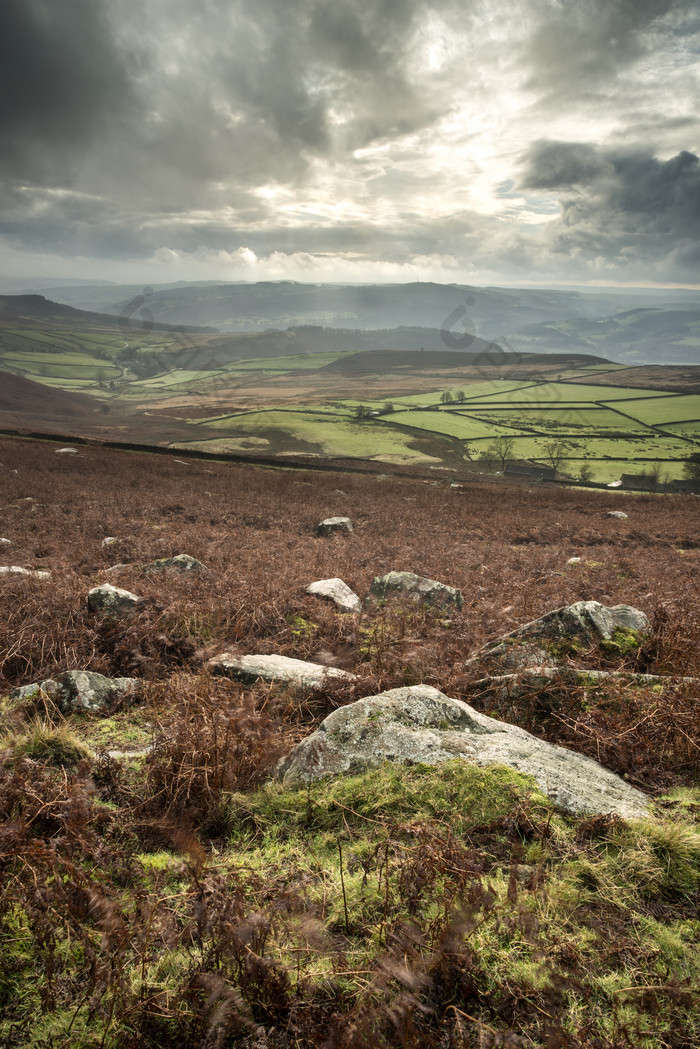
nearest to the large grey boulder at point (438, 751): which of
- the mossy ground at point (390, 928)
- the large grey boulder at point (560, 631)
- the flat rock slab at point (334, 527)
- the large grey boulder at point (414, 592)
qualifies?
the mossy ground at point (390, 928)

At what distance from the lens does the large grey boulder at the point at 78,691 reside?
216 inches

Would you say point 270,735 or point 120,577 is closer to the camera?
point 270,735

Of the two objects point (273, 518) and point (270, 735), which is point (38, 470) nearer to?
point (273, 518)

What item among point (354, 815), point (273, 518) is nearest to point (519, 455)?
point (273, 518)

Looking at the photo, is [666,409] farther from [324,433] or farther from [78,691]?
[78,691]

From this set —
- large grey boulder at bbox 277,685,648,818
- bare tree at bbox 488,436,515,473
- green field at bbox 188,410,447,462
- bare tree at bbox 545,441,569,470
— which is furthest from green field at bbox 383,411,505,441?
large grey boulder at bbox 277,685,648,818

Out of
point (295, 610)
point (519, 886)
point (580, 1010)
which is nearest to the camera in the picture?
point (580, 1010)

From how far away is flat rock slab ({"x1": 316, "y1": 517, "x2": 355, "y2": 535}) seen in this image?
19.9 metres

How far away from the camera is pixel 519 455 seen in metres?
80.6

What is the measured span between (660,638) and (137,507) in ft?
62.3

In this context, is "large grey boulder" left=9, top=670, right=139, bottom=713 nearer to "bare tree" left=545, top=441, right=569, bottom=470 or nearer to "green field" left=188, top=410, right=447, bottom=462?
"green field" left=188, top=410, right=447, bottom=462

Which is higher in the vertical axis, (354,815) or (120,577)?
(354,815)

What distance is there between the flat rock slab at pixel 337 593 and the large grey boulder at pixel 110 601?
3432 mm

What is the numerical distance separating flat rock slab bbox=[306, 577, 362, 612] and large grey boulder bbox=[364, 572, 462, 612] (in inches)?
18.4
